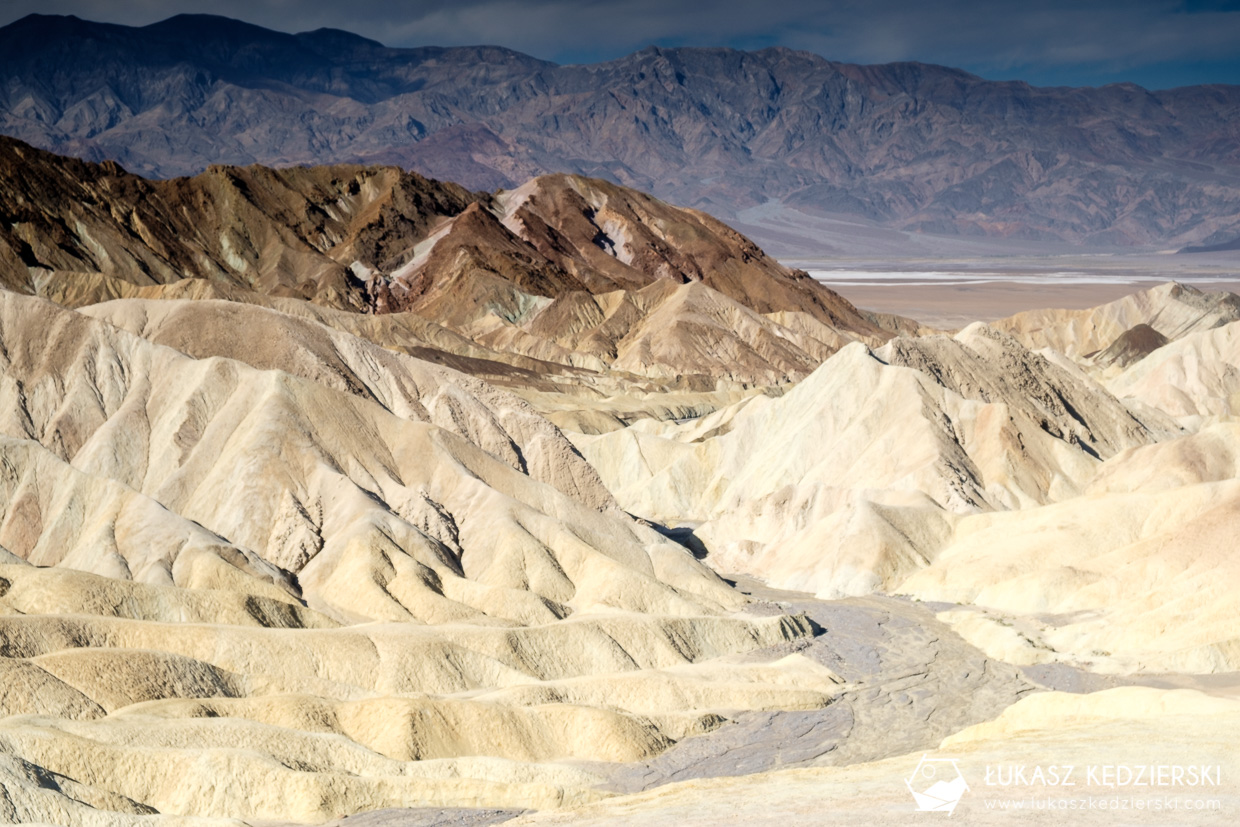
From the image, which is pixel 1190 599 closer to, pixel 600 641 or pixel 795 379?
pixel 600 641

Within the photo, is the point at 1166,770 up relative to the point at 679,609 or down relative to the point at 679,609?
up

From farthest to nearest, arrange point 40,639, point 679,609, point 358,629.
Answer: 1. point 679,609
2. point 358,629
3. point 40,639

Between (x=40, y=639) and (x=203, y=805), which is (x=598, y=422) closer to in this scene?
(x=40, y=639)

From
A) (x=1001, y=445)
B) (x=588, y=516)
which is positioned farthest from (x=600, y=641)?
(x=1001, y=445)

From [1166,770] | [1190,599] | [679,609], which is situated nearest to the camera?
[1166,770]

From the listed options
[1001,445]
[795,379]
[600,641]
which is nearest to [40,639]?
[600,641]

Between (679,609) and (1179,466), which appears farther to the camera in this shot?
(1179,466)
